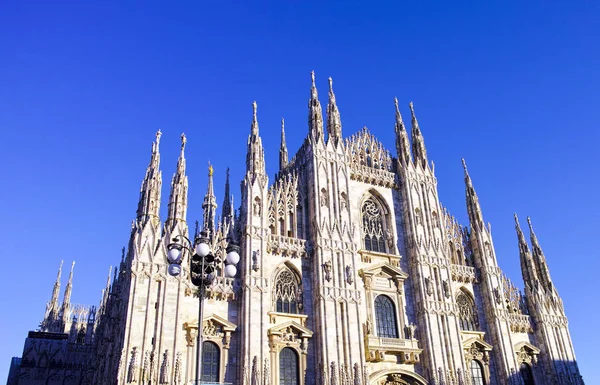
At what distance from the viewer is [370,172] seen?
36.9 meters

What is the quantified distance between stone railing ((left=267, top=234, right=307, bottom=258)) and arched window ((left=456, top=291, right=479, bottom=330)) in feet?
39.3

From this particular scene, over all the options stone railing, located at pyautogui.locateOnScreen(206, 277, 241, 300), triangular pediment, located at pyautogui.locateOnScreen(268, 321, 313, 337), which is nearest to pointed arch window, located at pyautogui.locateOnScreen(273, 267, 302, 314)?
triangular pediment, located at pyautogui.locateOnScreen(268, 321, 313, 337)

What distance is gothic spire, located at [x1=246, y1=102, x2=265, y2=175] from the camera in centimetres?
3219

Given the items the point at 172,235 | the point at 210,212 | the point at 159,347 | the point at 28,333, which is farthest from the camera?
the point at 28,333

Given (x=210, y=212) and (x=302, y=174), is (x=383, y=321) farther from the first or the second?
(x=210, y=212)

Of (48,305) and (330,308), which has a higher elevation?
(48,305)

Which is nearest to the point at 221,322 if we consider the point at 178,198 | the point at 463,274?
the point at 178,198

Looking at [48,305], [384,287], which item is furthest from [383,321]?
[48,305]

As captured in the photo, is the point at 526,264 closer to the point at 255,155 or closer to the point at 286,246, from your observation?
the point at 286,246

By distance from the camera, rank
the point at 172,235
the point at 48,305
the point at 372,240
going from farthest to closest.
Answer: the point at 48,305
the point at 372,240
the point at 172,235

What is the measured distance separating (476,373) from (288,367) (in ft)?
42.9

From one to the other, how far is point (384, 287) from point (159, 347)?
1471 cm

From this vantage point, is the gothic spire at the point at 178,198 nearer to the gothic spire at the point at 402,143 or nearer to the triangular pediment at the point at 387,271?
the triangular pediment at the point at 387,271

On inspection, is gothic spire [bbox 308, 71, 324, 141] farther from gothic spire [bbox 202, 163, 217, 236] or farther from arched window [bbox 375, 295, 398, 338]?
arched window [bbox 375, 295, 398, 338]
